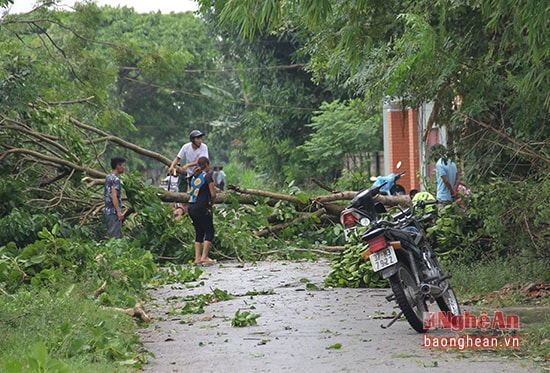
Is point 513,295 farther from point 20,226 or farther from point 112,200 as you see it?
point 20,226

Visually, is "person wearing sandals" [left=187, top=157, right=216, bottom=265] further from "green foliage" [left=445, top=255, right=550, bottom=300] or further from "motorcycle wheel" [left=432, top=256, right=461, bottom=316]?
"motorcycle wheel" [left=432, top=256, right=461, bottom=316]

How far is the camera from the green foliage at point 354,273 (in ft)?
41.3

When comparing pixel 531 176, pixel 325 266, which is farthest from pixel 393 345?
pixel 325 266

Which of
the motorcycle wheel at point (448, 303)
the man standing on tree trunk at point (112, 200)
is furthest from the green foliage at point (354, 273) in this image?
the man standing on tree trunk at point (112, 200)

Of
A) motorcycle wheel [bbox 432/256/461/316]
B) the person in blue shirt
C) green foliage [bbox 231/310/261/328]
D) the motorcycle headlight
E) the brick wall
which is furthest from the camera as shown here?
the brick wall

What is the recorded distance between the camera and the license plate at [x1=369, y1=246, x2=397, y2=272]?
843 cm

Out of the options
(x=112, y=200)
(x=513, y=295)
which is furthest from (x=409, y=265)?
(x=112, y=200)

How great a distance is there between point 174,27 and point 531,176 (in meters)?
53.8

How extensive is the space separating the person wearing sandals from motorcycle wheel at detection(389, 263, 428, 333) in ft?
24.6

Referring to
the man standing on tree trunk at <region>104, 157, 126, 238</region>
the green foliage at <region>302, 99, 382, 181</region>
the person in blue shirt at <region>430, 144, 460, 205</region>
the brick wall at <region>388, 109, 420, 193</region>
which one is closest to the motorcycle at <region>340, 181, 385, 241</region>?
the person in blue shirt at <region>430, 144, 460, 205</region>

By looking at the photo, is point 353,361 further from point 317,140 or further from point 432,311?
point 317,140

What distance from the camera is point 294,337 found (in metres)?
8.62

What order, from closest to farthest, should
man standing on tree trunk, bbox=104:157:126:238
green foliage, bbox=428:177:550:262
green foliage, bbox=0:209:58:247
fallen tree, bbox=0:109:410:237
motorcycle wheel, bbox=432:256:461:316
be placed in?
motorcycle wheel, bbox=432:256:461:316, green foliage, bbox=428:177:550:262, green foliage, bbox=0:209:58:247, man standing on tree trunk, bbox=104:157:126:238, fallen tree, bbox=0:109:410:237

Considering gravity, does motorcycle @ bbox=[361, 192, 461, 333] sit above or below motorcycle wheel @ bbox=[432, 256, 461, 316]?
above
